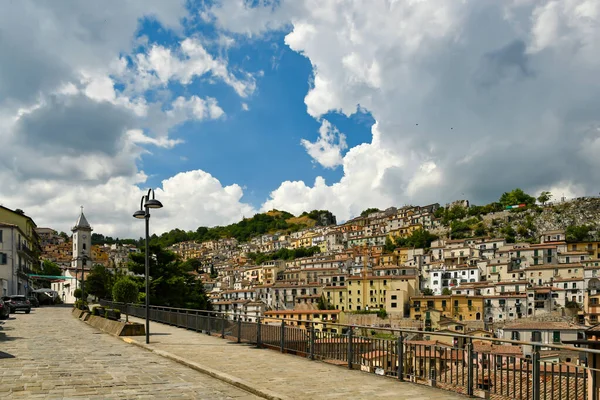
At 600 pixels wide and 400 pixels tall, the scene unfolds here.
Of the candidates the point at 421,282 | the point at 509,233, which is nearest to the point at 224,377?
the point at 421,282

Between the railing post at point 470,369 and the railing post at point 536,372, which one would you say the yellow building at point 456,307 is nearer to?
the railing post at point 470,369

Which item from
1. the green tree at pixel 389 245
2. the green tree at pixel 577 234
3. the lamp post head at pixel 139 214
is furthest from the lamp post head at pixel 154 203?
the green tree at pixel 389 245

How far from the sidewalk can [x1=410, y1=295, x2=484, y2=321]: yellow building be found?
85.5 m

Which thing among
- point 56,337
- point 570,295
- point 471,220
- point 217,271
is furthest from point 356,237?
point 56,337

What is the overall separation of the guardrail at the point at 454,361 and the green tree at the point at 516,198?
7280 inches

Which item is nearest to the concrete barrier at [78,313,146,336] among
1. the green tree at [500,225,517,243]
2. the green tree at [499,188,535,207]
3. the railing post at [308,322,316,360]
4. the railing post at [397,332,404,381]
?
the railing post at [308,322,316,360]

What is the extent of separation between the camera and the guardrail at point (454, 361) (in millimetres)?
7750

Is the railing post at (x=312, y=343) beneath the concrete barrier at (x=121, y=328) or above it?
above

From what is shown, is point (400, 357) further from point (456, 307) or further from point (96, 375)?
point (456, 307)

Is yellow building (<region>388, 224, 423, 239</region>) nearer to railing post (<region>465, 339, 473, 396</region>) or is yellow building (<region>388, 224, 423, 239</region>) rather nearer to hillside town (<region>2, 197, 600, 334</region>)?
hillside town (<region>2, 197, 600, 334</region>)

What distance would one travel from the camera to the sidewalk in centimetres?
873

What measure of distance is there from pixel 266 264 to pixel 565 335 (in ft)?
315

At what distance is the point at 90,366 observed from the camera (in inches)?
460

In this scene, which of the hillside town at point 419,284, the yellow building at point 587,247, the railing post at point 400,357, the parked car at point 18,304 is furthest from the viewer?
the yellow building at point 587,247
